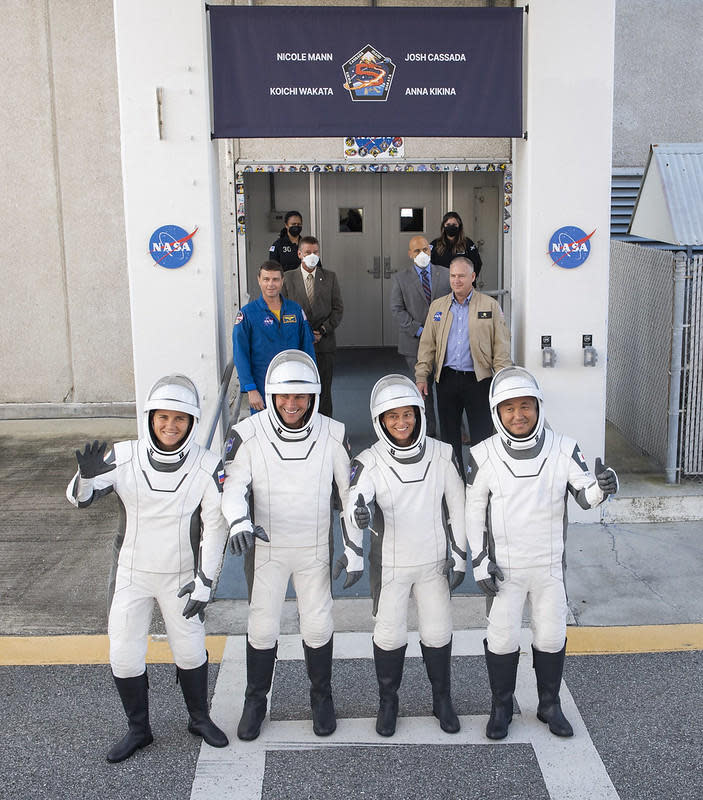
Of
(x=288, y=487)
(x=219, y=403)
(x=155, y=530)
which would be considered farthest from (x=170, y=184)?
(x=155, y=530)

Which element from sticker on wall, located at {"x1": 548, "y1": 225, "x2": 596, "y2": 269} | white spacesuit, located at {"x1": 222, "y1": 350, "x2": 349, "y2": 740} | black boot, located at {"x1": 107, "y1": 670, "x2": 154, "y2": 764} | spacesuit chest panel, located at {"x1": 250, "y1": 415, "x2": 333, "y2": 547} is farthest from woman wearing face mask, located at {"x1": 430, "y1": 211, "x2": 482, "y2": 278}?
→ black boot, located at {"x1": 107, "y1": 670, "x2": 154, "y2": 764}

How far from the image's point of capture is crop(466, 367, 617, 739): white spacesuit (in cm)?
475

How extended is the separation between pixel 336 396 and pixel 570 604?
436 centimetres

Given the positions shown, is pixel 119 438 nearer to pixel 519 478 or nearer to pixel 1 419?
pixel 1 419

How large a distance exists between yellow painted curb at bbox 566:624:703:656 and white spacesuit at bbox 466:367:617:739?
3.18 ft

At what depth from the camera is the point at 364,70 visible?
7.11m

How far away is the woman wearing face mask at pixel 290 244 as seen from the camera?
9.38 metres

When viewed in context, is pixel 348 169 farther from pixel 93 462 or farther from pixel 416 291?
pixel 93 462

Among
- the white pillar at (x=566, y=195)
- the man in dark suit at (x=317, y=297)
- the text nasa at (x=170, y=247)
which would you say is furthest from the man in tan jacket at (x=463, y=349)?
the text nasa at (x=170, y=247)

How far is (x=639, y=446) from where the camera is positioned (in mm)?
8711

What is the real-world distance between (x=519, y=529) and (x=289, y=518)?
3.67 ft

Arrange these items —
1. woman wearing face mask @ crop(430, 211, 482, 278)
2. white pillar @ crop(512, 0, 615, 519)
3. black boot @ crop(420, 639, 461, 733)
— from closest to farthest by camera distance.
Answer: black boot @ crop(420, 639, 461, 733)
white pillar @ crop(512, 0, 615, 519)
woman wearing face mask @ crop(430, 211, 482, 278)

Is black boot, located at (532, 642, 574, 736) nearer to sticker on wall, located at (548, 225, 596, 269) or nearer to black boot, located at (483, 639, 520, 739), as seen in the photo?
black boot, located at (483, 639, 520, 739)

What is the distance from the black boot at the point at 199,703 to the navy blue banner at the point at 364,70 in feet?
13.2
